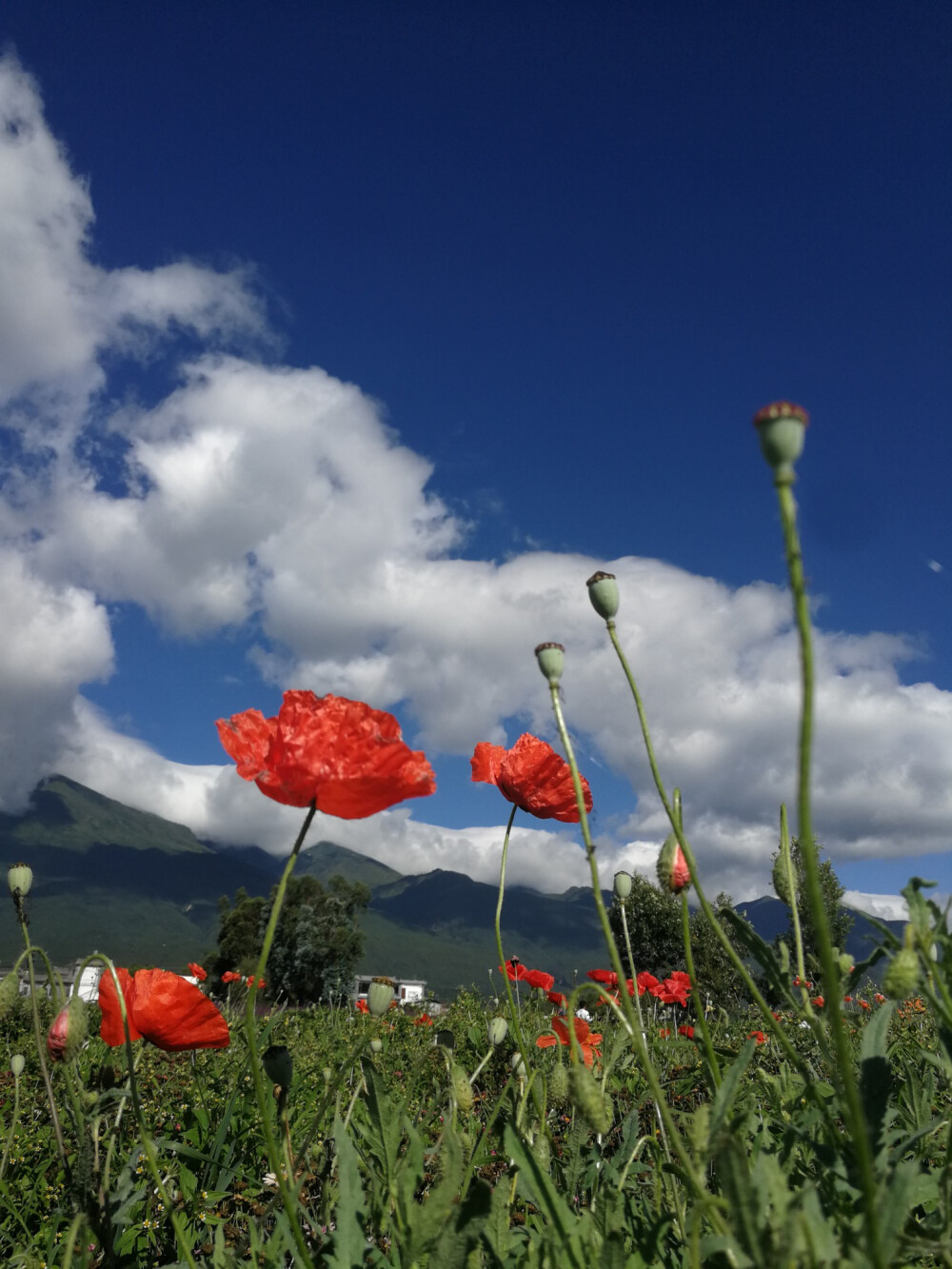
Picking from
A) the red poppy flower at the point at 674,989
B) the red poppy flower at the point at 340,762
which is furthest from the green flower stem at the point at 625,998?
the red poppy flower at the point at 674,989

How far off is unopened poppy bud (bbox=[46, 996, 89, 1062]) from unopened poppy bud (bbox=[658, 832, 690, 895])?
120 centimetres

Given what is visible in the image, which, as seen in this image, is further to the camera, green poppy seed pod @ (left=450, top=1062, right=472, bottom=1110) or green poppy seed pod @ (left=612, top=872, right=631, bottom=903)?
green poppy seed pod @ (left=612, top=872, right=631, bottom=903)

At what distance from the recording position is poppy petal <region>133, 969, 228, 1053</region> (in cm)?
202

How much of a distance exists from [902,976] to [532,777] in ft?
4.94

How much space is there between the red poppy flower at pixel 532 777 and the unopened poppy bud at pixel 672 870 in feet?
2.71

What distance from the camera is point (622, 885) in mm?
2588

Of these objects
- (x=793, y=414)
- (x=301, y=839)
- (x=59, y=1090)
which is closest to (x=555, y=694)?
(x=301, y=839)

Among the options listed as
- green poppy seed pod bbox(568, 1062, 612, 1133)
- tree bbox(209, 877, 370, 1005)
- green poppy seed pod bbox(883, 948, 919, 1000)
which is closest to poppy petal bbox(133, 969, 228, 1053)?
green poppy seed pod bbox(568, 1062, 612, 1133)

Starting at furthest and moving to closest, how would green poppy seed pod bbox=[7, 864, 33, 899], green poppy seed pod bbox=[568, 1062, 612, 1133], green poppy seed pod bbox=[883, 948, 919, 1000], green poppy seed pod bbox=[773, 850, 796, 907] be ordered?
green poppy seed pod bbox=[7, 864, 33, 899], green poppy seed pod bbox=[773, 850, 796, 907], green poppy seed pod bbox=[568, 1062, 612, 1133], green poppy seed pod bbox=[883, 948, 919, 1000]

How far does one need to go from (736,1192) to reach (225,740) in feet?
3.70

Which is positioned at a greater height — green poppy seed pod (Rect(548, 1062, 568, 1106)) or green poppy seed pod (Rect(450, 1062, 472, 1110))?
green poppy seed pod (Rect(548, 1062, 568, 1106))

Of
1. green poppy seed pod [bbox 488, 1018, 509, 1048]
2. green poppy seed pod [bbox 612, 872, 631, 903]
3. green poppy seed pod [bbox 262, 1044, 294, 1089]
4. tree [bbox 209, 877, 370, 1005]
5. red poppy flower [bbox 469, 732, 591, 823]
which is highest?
red poppy flower [bbox 469, 732, 591, 823]

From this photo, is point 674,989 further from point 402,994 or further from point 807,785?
point 402,994

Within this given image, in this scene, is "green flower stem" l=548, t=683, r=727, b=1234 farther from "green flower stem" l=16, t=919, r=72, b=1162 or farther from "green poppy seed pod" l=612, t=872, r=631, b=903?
"green poppy seed pod" l=612, t=872, r=631, b=903
